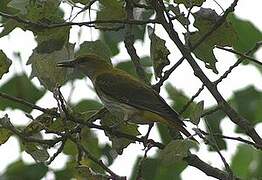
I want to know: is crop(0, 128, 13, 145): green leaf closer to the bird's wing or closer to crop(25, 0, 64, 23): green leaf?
crop(25, 0, 64, 23): green leaf

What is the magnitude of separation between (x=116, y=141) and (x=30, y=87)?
583 millimetres

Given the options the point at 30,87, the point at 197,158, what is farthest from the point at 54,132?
the point at 30,87

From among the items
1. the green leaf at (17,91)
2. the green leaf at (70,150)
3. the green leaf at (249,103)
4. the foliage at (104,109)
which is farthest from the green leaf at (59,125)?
the green leaf at (249,103)

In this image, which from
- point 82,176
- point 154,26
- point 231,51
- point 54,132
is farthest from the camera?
point 154,26

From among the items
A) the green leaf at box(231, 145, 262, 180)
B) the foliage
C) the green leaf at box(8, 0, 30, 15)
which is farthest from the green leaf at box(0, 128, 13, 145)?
the green leaf at box(231, 145, 262, 180)

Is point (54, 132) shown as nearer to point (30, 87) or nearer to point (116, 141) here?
point (116, 141)

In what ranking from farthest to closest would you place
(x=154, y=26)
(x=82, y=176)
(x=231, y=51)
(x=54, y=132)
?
(x=154, y=26)
(x=231, y=51)
(x=54, y=132)
(x=82, y=176)

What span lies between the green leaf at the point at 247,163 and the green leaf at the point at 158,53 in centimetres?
46

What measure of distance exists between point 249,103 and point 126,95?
33.0 inches

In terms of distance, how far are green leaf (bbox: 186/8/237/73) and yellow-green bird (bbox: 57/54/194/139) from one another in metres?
0.38

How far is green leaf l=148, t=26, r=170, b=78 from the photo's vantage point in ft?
9.08

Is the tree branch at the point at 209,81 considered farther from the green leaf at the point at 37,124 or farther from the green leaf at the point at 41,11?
the green leaf at the point at 37,124

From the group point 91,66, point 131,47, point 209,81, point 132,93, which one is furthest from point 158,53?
point 91,66

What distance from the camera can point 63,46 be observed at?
8.61ft
